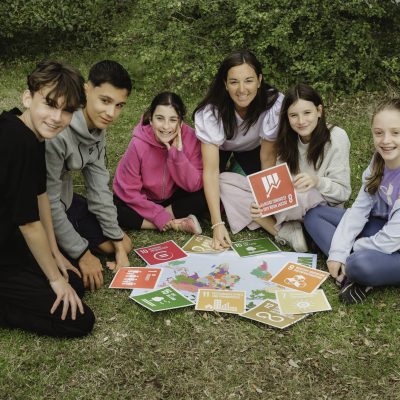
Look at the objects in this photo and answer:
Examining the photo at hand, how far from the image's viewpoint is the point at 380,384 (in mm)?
2650

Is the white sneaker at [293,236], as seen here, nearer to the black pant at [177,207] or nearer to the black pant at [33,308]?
the black pant at [177,207]

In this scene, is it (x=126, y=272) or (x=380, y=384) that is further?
(x=126, y=272)

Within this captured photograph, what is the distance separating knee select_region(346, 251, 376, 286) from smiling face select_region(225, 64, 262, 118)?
1.37 metres

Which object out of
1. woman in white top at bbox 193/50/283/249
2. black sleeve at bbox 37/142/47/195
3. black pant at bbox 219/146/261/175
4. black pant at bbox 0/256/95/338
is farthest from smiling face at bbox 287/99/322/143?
black pant at bbox 0/256/95/338

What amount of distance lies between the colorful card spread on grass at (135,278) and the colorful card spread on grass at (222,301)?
1.13 feet

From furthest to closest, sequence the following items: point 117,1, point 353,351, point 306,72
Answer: point 117,1 → point 306,72 → point 353,351

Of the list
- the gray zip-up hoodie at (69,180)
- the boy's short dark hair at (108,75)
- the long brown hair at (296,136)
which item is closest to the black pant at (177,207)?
the gray zip-up hoodie at (69,180)

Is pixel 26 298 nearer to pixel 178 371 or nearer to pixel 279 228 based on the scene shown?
pixel 178 371

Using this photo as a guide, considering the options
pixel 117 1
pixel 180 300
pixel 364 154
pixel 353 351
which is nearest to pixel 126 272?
pixel 180 300

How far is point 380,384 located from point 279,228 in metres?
1.51

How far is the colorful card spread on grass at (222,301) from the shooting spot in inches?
124

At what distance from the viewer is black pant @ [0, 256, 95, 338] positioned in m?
2.89

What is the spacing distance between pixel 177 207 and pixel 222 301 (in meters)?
1.17

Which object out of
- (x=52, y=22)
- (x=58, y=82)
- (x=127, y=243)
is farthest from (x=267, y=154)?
(x=52, y=22)
